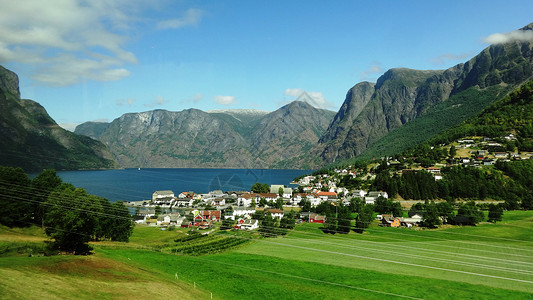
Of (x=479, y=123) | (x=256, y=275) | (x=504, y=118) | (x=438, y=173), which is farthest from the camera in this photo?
(x=479, y=123)

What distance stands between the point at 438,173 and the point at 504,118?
7348 cm

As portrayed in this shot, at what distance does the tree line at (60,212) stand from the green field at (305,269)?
275 centimetres

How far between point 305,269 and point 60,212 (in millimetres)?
27031

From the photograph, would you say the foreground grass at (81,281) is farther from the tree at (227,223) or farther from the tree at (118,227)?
the tree at (227,223)

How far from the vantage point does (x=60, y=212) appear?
3306cm

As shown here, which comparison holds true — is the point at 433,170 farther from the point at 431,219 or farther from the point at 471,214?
the point at 431,219

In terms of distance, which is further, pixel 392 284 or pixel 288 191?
pixel 288 191

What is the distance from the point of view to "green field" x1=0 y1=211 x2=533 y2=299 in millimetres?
23016

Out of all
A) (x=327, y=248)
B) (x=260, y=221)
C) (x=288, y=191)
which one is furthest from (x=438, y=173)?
(x=327, y=248)

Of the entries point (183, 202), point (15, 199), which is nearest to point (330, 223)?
point (15, 199)

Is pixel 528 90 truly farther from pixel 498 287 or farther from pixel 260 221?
pixel 498 287

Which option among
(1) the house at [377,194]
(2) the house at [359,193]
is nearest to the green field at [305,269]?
(1) the house at [377,194]

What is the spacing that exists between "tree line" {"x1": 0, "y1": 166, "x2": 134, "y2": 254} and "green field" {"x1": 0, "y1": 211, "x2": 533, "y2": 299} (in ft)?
9.03

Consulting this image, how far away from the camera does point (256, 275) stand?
1335 inches
